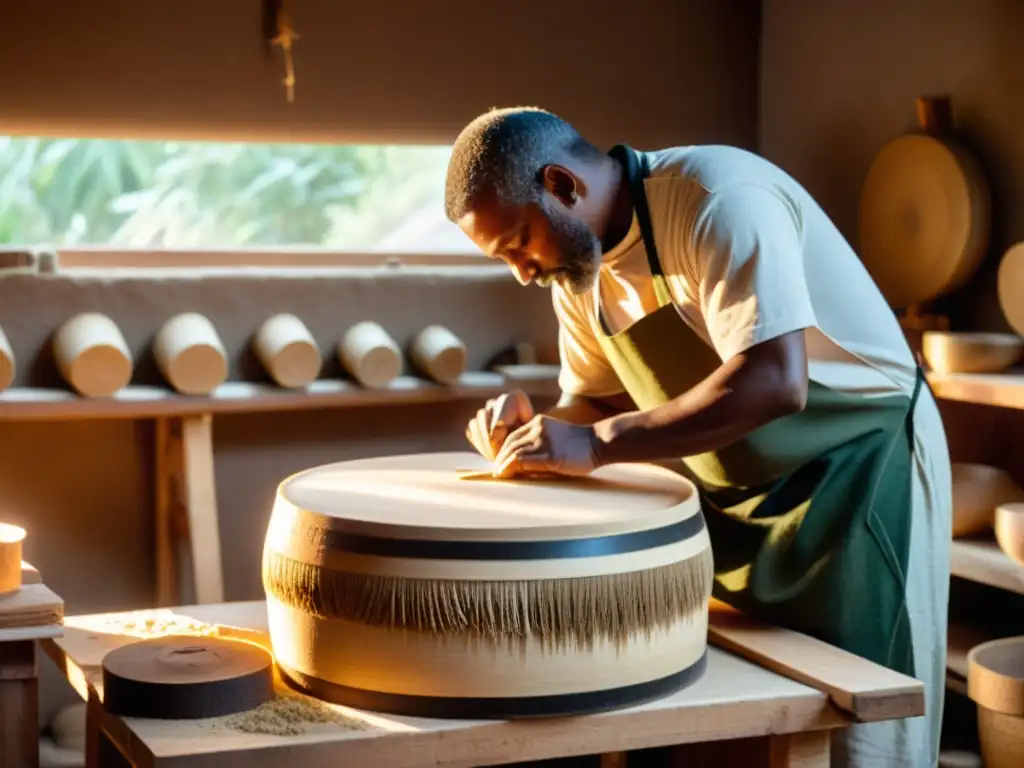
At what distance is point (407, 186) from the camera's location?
4238 millimetres

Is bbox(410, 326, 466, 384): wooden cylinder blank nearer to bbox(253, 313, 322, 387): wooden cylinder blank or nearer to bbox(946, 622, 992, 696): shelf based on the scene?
bbox(253, 313, 322, 387): wooden cylinder blank

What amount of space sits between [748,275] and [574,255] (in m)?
0.29

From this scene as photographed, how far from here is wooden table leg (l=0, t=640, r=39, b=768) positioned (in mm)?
2316

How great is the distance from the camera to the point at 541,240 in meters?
2.12

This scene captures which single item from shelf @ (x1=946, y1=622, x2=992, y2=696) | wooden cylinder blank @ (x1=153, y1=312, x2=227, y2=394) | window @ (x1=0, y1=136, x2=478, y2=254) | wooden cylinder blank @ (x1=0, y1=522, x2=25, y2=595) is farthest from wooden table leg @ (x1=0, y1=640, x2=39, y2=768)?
shelf @ (x1=946, y1=622, x2=992, y2=696)

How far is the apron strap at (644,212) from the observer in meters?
2.19

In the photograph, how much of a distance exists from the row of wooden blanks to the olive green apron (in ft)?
4.88

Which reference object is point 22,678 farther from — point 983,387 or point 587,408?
point 983,387

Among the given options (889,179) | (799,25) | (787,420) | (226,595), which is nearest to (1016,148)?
(889,179)

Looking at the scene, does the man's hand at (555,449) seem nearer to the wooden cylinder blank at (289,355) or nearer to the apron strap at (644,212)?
the apron strap at (644,212)

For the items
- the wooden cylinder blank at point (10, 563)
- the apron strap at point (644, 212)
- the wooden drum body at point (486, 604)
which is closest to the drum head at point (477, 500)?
the wooden drum body at point (486, 604)

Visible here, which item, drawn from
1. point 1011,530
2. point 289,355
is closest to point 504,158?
point 1011,530

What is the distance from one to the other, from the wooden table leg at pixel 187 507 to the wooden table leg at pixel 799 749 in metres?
1.86

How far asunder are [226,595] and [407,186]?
1.32 m
